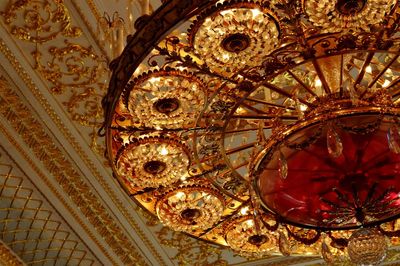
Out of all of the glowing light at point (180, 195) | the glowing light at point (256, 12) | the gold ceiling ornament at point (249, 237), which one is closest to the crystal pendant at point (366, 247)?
the gold ceiling ornament at point (249, 237)

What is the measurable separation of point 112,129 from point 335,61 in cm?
96

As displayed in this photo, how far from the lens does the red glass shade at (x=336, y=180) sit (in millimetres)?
2234

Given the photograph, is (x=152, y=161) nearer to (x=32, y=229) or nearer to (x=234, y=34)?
(x=234, y=34)

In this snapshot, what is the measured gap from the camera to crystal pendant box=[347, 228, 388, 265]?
2.35 m

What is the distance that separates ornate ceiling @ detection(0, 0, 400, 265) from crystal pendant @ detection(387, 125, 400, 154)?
1.42 metres

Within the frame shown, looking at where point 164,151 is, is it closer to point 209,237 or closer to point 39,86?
point 209,237

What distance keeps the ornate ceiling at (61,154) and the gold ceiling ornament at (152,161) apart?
2.36 feet

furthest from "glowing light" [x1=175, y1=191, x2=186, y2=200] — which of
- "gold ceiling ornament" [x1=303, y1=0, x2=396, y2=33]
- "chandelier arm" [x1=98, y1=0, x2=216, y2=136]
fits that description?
"gold ceiling ornament" [x1=303, y1=0, x2=396, y2=33]

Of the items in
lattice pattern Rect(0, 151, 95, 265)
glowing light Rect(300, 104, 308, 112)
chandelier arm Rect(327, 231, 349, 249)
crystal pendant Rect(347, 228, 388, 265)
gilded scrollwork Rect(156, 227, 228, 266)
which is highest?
gilded scrollwork Rect(156, 227, 228, 266)

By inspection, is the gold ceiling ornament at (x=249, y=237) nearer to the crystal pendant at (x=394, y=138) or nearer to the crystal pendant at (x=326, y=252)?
the crystal pendant at (x=326, y=252)

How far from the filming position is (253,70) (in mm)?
2191

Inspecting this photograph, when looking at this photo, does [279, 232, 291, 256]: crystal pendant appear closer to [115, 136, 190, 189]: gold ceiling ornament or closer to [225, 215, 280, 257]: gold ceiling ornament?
[225, 215, 280, 257]: gold ceiling ornament

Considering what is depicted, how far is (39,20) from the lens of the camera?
127 inches

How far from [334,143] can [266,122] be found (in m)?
0.55
